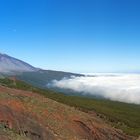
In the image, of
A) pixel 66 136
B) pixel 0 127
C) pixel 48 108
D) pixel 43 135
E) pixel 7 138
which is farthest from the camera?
pixel 48 108

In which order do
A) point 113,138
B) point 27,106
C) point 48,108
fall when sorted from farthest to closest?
point 113,138
point 48,108
point 27,106

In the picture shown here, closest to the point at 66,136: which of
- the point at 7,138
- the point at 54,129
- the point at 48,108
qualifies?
the point at 54,129

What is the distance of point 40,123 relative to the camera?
5253 centimetres

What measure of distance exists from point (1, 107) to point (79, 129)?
63.1 ft

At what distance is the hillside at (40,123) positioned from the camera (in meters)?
44.9

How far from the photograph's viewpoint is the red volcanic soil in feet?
147

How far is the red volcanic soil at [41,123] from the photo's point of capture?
147ft

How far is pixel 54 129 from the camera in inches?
2124

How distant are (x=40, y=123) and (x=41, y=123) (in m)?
0.74

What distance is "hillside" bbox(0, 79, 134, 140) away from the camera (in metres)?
44.9

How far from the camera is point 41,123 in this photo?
175 feet

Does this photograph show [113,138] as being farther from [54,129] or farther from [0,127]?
[0,127]

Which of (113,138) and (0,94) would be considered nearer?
(0,94)

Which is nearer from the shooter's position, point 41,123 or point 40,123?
point 40,123
